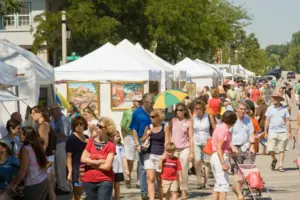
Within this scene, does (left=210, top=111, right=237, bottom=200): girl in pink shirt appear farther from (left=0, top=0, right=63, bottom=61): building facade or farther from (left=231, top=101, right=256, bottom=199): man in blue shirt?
(left=0, top=0, right=63, bottom=61): building facade

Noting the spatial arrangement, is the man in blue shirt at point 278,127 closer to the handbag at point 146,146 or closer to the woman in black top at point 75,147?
the handbag at point 146,146

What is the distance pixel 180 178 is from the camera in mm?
13078

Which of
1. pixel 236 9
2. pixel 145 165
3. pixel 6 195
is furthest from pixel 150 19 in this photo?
pixel 236 9

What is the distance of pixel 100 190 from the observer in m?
9.84

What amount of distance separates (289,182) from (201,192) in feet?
7.55

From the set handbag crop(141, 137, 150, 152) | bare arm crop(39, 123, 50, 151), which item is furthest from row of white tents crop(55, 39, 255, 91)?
bare arm crop(39, 123, 50, 151)

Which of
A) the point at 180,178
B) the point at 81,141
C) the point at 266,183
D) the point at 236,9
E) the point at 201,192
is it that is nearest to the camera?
the point at 81,141

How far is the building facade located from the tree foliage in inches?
139

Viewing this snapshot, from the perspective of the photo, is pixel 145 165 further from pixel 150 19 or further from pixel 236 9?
pixel 236 9

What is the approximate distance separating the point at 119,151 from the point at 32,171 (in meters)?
2.86

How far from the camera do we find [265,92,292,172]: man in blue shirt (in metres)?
18.2

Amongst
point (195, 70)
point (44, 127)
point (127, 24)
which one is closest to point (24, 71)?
point (44, 127)

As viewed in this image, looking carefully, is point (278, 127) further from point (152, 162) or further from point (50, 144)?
point (50, 144)

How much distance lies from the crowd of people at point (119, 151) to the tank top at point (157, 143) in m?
0.02
